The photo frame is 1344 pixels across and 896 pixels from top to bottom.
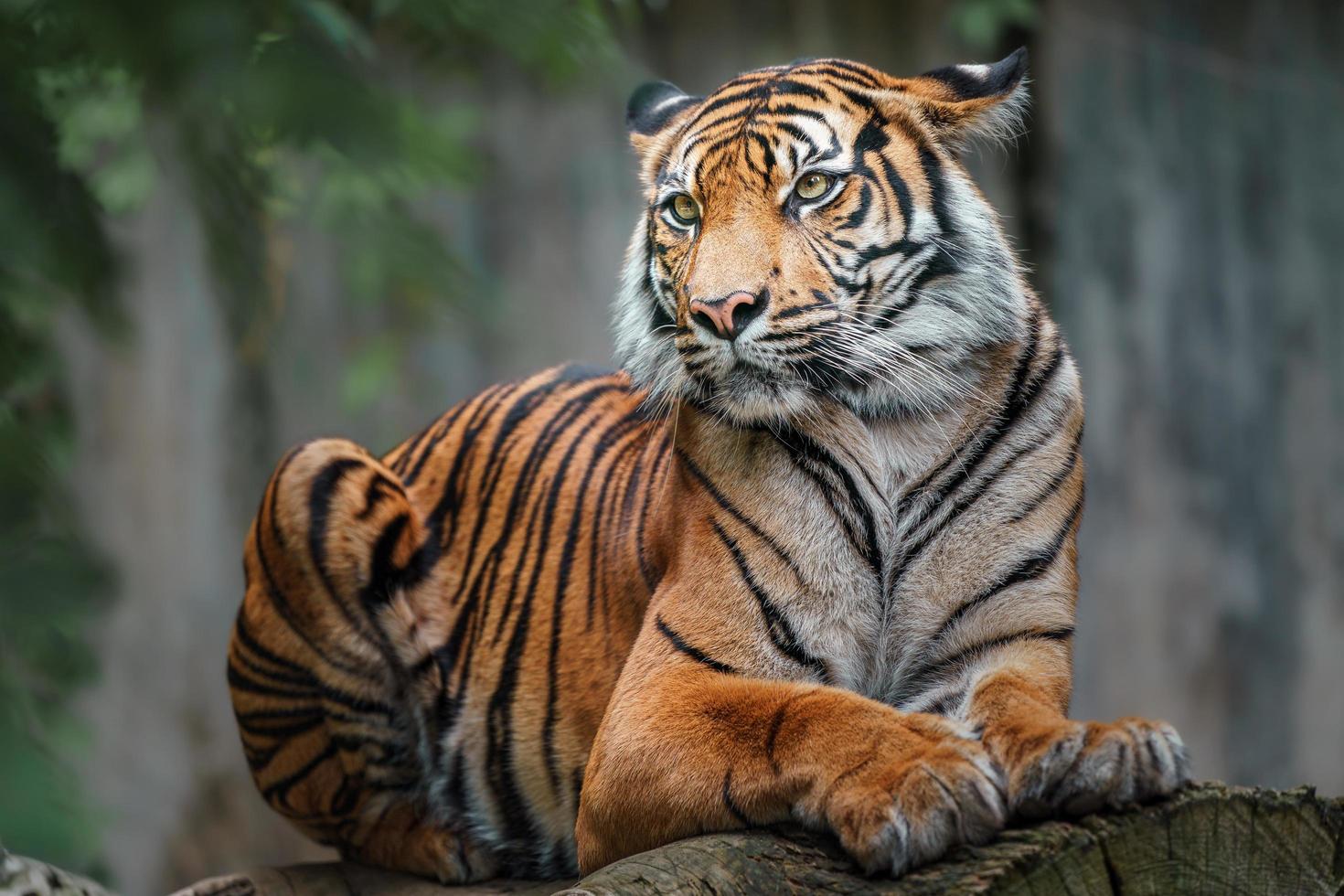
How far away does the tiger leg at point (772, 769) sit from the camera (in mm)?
2055

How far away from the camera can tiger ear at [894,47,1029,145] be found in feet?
9.32

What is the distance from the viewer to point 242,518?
5656 mm

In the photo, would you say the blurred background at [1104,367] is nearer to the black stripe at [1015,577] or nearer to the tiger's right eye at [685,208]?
the tiger's right eye at [685,208]

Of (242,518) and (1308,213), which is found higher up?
(1308,213)

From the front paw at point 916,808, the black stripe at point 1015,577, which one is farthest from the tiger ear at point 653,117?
the front paw at point 916,808

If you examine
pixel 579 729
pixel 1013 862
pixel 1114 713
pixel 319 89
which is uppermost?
pixel 319 89

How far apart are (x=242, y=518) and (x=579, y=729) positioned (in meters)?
2.79

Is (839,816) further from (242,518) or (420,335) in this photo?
(242,518)

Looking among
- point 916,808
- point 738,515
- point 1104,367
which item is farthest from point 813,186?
point 1104,367

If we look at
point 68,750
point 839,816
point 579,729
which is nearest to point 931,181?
point 839,816

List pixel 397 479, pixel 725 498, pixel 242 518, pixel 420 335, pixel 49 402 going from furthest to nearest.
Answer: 1. pixel 242 518
2. pixel 397 479
3. pixel 725 498
4. pixel 49 402
5. pixel 420 335

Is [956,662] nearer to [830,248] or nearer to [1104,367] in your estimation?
[830,248]

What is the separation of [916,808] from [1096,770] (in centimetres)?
30

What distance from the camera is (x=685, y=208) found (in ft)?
9.42
